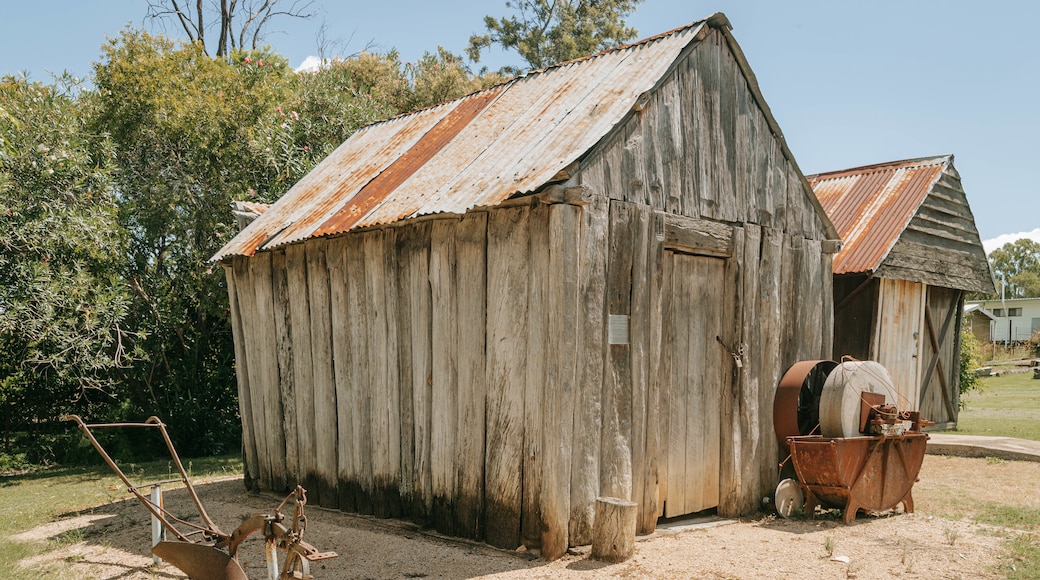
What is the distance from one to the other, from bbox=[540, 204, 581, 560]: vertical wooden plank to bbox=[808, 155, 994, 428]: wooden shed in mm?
7922

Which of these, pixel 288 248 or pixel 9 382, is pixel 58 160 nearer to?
pixel 9 382

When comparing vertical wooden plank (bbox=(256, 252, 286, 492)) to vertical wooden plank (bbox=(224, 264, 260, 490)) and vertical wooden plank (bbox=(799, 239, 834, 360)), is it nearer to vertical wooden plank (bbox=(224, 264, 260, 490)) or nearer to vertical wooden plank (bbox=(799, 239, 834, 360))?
vertical wooden plank (bbox=(224, 264, 260, 490))

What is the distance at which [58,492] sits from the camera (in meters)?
11.5

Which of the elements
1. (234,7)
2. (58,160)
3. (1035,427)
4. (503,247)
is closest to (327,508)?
(503,247)

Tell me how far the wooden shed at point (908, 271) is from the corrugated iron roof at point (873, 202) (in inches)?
0.7

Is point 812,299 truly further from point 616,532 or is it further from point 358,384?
point 358,384

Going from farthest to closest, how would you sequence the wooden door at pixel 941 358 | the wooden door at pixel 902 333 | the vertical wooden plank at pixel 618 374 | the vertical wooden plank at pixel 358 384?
the wooden door at pixel 941 358 → the wooden door at pixel 902 333 → the vertical wooden plank at pixel 358 384 → the vertical wooden plank at pixel 618 374

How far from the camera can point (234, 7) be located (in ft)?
88.8

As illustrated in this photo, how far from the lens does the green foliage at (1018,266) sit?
7350 centimetres

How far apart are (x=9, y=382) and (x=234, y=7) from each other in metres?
16.6

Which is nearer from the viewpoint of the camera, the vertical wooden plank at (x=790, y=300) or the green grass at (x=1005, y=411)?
the vertical wooden plank at (x=790, y=300)

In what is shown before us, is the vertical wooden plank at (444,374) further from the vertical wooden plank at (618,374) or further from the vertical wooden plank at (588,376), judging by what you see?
the vertical wooden plank at (618,374)

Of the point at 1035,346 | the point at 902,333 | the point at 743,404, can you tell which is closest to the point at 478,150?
the point at 743,404

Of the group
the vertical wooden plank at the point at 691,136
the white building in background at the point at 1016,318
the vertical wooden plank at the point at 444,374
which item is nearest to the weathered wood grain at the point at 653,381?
the vertical wooden plank at the point at 691,136
